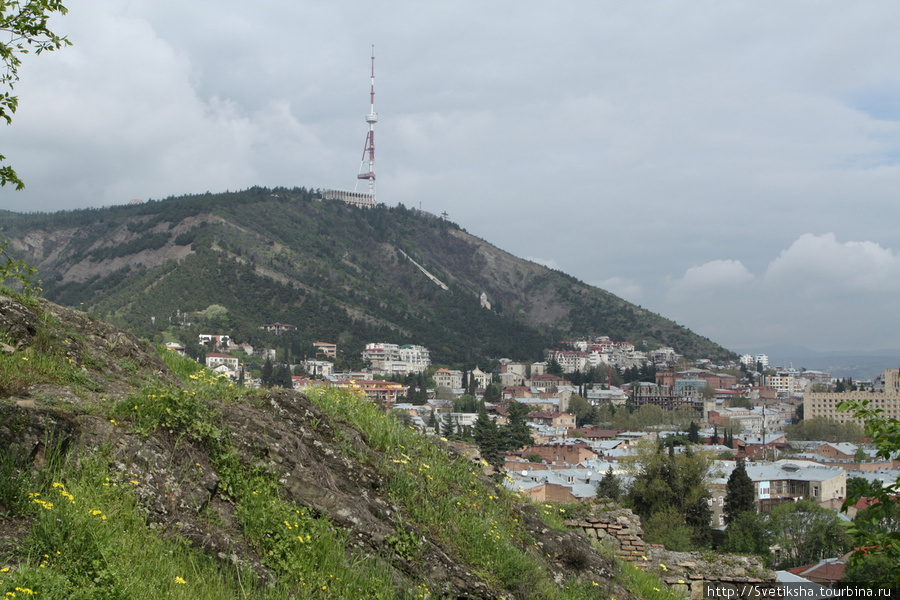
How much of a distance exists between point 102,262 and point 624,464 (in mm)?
125058

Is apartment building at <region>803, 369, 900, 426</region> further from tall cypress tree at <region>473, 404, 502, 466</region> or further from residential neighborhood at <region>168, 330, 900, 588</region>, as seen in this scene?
tall cypress tree at <region>473, 404, 502, 466</region>

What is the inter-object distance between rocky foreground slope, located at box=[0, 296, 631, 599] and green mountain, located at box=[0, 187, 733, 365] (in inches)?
3588

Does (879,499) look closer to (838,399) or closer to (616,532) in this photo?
(616,532)

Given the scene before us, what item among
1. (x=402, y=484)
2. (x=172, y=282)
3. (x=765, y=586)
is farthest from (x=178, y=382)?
(x=172, y=282)

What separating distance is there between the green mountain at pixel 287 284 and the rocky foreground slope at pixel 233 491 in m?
91.1

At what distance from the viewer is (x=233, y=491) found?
15.5ft

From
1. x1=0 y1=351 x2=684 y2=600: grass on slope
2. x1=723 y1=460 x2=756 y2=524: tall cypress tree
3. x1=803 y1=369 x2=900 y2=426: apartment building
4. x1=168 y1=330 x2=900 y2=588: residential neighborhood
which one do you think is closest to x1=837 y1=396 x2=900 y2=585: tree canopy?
x1=0 y1=351 x2=684 y2=600: grass on slope

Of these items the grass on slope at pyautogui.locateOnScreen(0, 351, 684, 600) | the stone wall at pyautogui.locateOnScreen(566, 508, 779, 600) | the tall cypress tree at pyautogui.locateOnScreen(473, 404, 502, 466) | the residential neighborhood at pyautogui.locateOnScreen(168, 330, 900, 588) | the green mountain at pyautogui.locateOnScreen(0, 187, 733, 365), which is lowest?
the residential neighborhood at pyautogui.locateOnScreen(168, 330, 900, 588)

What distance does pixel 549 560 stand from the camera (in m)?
6.37

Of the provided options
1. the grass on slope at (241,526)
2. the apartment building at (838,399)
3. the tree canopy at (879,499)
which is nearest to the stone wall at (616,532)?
the grass on slope at (241,526)

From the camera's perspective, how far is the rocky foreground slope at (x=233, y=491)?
395 centimetres

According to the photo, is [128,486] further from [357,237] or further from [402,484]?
[357,237]

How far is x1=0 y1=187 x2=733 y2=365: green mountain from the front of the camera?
115312mm

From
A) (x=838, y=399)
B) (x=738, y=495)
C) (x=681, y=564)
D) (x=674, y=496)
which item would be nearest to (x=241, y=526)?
(x=681, y=564)
